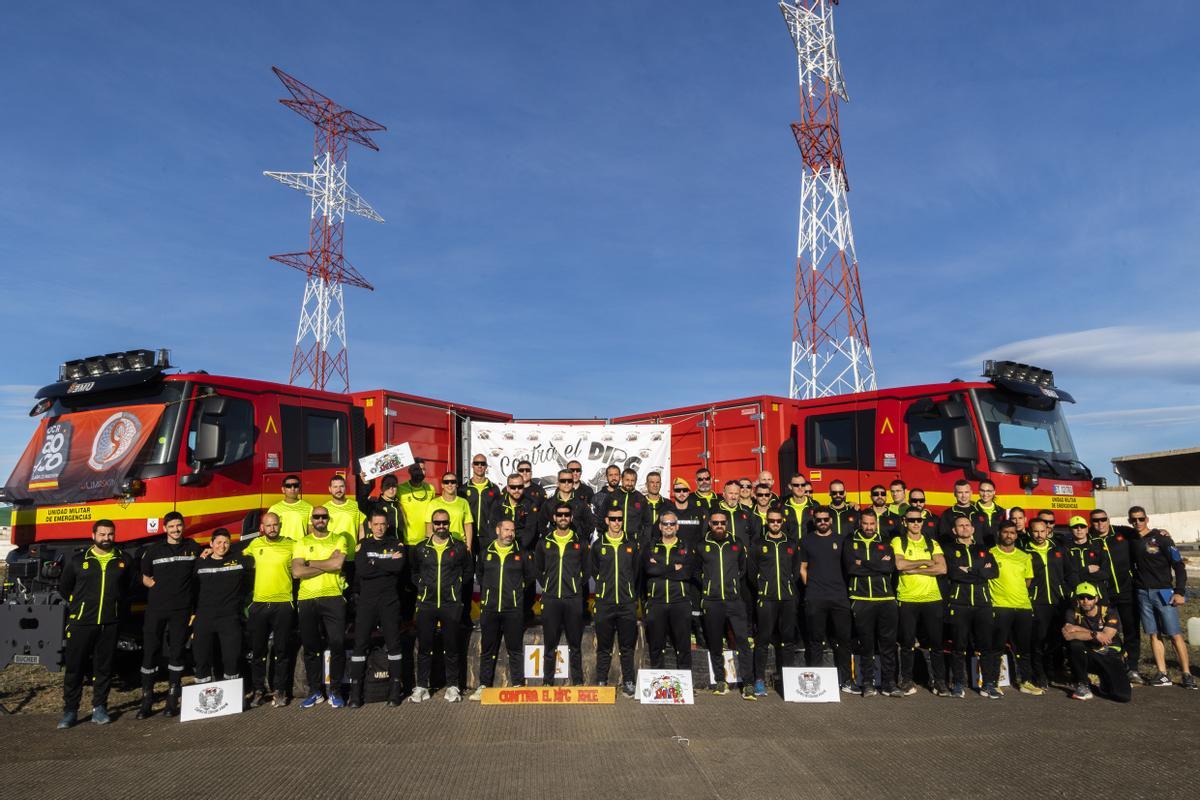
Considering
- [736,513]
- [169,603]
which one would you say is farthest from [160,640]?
[736,513]

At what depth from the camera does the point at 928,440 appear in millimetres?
10648

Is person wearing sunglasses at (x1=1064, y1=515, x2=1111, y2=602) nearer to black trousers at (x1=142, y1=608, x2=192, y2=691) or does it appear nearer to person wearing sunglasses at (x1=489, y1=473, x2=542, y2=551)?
person wearing sunglasses at (x1=489, y1=473, x2=542, y2=551)

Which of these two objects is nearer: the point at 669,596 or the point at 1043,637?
the point at 669,596

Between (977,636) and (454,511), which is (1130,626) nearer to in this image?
(977,636)

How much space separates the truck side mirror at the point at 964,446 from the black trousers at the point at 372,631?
733 cm

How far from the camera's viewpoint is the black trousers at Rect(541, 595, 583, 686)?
27.4 feet

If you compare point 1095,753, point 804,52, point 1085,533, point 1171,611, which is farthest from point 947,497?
point 804,52

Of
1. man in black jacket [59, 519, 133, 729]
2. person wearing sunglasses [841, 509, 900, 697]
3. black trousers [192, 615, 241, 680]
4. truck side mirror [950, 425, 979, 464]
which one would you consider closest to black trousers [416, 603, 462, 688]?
black trousers [192, 615, 241, 680]

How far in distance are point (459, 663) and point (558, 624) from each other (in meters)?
1.14

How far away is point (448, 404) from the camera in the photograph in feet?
41.1

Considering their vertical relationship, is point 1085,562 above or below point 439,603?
above

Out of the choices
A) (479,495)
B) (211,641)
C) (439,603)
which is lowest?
(211,641)

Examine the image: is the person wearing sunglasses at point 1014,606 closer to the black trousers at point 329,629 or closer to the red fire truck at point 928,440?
the red fire truck at point 928,440

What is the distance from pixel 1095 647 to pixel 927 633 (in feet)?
5.88
